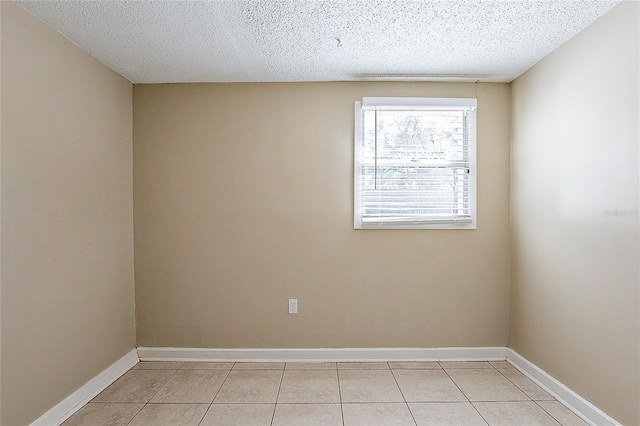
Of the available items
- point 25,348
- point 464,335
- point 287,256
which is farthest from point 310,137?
point 25,348

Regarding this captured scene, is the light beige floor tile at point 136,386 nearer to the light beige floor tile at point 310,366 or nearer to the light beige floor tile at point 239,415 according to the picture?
the light beige floor tile at point 239,415

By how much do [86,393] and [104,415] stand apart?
291 millimetres

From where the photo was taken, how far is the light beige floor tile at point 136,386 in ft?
8.74

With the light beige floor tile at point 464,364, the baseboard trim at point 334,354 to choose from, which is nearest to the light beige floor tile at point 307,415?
the baseboard trim at point 334,354

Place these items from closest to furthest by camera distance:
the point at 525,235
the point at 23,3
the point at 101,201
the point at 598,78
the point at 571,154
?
1. the point at 23,3
2. the point at 598,78
3. the point at 571,154
4. the point at 101,201
5. the point at 525,235

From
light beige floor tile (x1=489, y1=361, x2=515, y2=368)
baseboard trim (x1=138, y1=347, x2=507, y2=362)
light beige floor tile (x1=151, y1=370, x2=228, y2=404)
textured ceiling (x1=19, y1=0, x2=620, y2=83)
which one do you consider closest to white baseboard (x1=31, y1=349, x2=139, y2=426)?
baseboard trim (x1=138, y1=347, x2=507, y2=362)

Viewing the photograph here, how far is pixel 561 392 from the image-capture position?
2.57m

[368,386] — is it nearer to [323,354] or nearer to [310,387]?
[310,387]

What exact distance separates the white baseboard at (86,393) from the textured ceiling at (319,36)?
2319 millimetres

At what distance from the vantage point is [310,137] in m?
3.29

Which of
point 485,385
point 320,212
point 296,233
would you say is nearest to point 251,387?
point 296,233

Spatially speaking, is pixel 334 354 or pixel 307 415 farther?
pixel 334 354

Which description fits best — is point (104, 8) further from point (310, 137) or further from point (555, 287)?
point (555, 287)

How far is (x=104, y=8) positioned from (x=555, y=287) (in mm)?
3332
